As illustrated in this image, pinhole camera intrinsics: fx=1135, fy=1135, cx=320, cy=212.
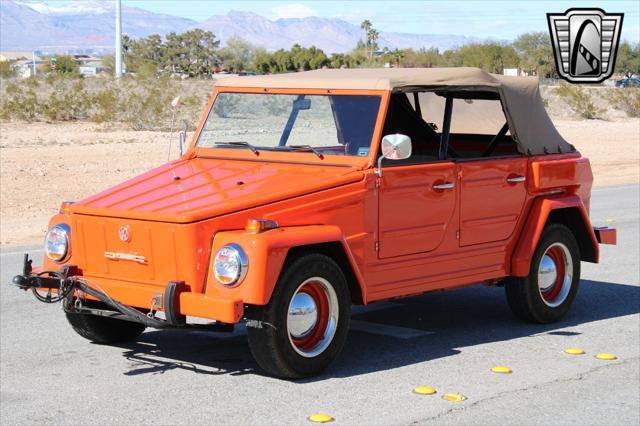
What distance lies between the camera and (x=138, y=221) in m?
6.78

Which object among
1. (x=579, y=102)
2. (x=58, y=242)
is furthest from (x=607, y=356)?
(x=579, y=102)

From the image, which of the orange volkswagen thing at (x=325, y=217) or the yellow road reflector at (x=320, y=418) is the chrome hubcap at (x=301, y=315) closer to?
the orange volkswagen thing at (x=325, y=217)

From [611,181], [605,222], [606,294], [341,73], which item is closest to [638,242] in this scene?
[605,222]

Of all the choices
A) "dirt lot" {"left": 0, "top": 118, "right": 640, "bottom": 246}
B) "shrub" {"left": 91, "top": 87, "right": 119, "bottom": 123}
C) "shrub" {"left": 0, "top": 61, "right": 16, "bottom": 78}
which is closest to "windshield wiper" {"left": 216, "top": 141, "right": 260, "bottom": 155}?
"dirt lot" {"left": 0, "top": 118, "right": 640, "bottom": 246}

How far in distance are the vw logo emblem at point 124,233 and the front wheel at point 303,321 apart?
0.94 m

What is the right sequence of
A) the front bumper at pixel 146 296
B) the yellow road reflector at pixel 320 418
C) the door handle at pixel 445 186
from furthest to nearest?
the door handle at pixel 445 186
the front bumper at pixel 146 296
the yellow road reflector at pixel 320 418

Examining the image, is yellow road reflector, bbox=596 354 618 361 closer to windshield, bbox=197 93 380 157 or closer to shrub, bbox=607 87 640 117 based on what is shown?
windshield, bbox=197 93 380 157

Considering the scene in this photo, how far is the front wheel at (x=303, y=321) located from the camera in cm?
655

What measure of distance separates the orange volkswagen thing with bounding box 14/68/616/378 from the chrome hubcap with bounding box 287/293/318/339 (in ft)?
0.04

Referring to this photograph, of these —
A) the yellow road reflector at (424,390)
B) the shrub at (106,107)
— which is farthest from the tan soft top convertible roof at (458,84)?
the shrub at (106,107)

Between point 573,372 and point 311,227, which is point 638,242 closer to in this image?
point 573,372

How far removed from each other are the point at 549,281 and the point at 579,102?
38587mm

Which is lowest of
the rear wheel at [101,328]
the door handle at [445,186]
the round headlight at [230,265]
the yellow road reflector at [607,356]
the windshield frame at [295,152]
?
the yellow road reflector at [607,356]

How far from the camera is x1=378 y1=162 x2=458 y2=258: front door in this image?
7387 millimetres
